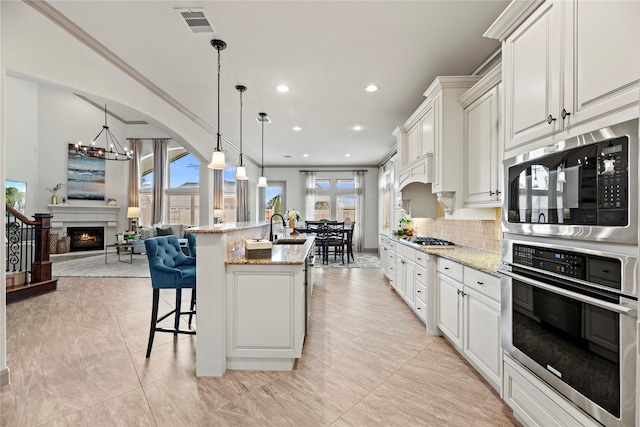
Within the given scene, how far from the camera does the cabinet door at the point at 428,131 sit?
3.32m

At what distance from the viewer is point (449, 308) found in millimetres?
2729

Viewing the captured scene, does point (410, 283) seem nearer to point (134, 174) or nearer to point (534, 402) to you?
point (534, 402)

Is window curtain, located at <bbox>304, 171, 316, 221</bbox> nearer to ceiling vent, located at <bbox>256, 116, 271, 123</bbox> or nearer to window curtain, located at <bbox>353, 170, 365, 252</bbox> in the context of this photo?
window curtain, located at <bbox>353, 170, 365, 252</bbox>

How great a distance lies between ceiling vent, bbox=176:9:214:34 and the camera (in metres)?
2.38

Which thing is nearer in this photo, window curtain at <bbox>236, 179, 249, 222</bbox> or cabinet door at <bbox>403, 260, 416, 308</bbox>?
cabinet door at <bbox>403, 260, 416, 308</bbox>

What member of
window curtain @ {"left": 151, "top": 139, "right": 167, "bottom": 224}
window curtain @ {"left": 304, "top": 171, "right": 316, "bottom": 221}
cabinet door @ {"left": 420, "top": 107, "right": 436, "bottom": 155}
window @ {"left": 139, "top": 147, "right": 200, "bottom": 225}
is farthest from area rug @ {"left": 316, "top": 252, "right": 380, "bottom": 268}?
window curtain @ {"left": 151, "top": 139, "right": 167, "bottom": 224}

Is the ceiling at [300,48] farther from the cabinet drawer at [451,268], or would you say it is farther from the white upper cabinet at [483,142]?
the cabinet drawer at [451,268]

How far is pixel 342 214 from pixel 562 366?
27.9ft

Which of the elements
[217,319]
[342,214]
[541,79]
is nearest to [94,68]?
[217,319]

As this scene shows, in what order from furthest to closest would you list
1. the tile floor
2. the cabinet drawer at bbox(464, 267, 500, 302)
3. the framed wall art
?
the framed wall art, the cabinet drawer at bbox(464, 267, 500, 302), the tile floor

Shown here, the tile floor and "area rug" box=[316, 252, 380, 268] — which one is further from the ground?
"area rug" box=[316, 252, 380, 268]

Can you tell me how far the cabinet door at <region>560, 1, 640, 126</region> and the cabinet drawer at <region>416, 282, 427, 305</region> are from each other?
2.20 m

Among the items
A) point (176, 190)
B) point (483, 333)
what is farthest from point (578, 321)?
point (176, 190)

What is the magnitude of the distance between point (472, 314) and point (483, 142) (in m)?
1.49
